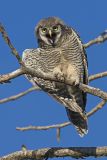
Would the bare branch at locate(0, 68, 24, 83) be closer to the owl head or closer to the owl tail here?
the owl tail

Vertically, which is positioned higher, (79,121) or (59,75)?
(59,75)

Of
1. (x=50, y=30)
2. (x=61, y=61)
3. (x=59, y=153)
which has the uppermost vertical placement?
(x=50, y=30)

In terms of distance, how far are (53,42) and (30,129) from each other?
2.36m

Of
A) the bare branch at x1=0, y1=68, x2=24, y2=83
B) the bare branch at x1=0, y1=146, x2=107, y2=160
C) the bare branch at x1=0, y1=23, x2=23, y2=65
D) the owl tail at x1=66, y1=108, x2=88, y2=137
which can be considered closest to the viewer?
the bare branch at x1=0, y1=23, x2=23, y2=65

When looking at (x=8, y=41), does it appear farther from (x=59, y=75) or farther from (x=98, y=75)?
(x=59, y=75)

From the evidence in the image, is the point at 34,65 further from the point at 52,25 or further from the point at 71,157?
the point at 71,157

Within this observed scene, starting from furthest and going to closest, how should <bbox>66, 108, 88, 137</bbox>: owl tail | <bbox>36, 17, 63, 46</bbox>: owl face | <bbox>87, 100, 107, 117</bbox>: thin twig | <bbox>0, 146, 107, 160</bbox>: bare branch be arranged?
<bbox>36, 17, 63, 46</bbox>: owl face → <bbox>66, 108, 88, 137</bbox>: owl tail → <bbox>87, 100, 107, 117</bbox>: thin twig → <bbox>0, 146, 107, 160</bbox>: bare branch

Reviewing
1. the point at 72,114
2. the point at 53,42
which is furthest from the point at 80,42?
the point at 72,114

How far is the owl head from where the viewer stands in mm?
8328

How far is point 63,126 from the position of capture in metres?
6.82

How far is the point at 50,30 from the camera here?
847 cm

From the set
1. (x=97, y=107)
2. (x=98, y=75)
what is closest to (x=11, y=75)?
(x=97, y=107)

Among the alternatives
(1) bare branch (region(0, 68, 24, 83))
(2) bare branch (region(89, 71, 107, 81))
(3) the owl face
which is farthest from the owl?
(1) bare branch (region(0, 68, 24, 83))

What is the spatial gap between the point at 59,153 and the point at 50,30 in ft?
10.5
